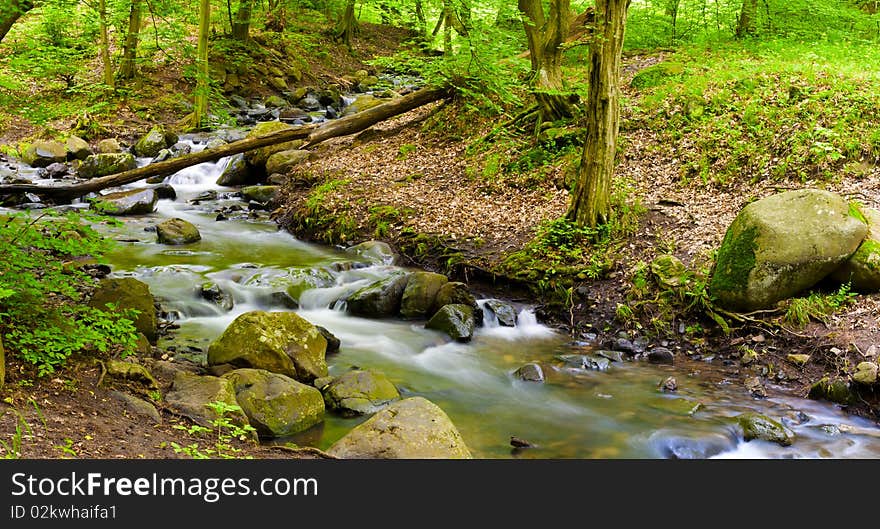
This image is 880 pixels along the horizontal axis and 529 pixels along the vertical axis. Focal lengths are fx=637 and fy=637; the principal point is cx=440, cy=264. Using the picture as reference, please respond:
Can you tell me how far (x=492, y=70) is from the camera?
36.5ft

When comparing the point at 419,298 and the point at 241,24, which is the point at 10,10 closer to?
the point at 419,298

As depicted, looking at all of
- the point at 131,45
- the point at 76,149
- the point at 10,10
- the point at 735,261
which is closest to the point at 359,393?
the point at 10,10

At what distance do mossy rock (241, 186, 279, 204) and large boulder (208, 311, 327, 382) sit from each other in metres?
7.83

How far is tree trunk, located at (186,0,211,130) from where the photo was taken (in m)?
16.5

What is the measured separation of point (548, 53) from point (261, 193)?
6.99 metres

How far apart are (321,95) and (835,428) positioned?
19.3 metres

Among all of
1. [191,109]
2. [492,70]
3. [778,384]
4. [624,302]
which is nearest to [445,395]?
[624,302]

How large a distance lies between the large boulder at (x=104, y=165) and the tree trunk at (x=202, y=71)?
2547 millimetres

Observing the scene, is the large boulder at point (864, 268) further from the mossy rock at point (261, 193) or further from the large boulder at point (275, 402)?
the mossy rock at point (261, 193)

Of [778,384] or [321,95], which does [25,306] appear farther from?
[321,95]

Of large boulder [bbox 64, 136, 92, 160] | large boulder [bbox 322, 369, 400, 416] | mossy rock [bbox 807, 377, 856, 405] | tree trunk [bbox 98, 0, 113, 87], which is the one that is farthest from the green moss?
tree trunk [bbox 98, 0, 113, 87]

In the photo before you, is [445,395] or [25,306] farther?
[445,395]

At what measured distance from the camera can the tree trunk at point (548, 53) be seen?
1227 cm
